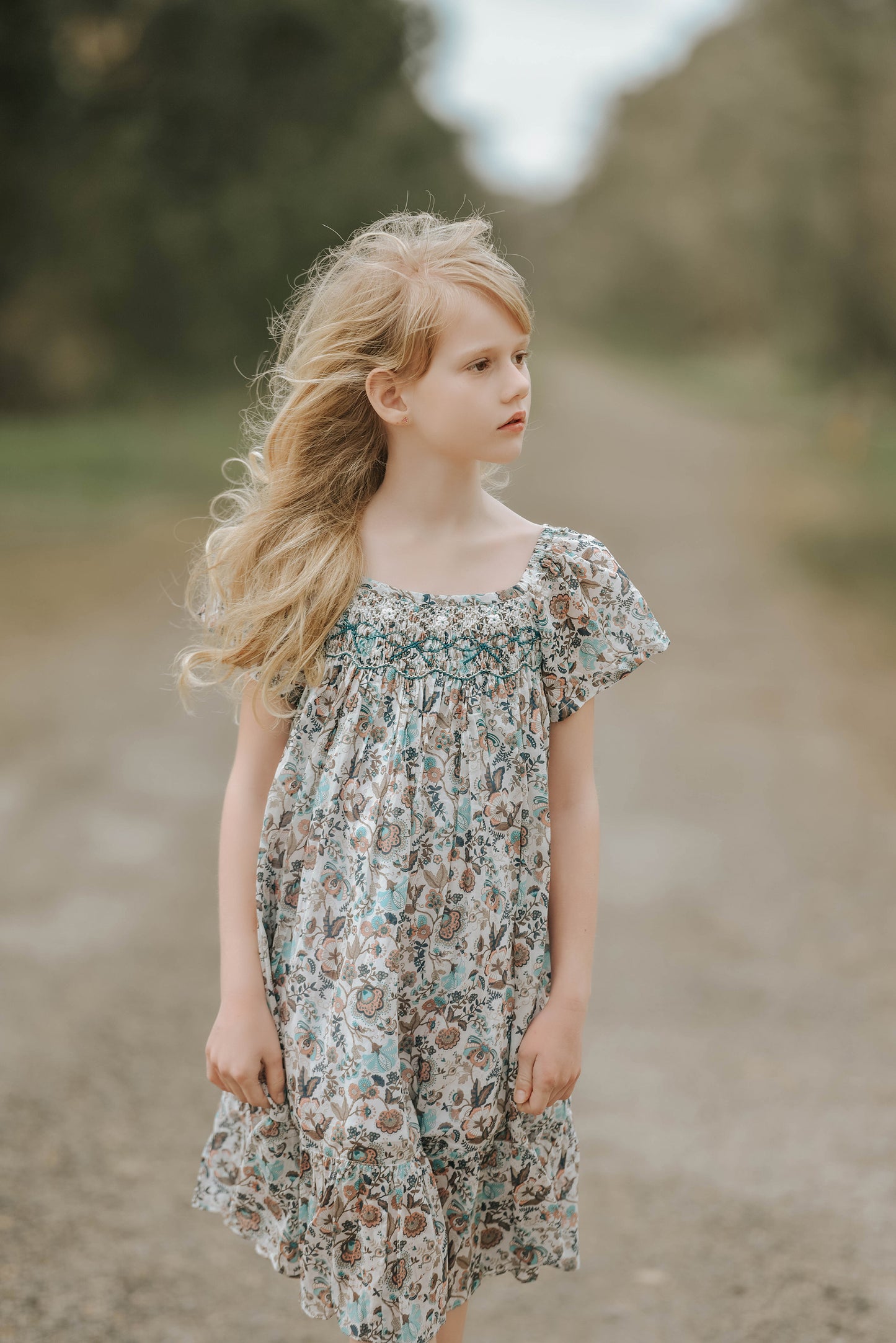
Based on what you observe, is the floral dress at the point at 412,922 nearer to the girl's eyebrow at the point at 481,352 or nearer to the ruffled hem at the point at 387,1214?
the ruffled hem at the point at 387,1214

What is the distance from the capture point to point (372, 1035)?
162 cm

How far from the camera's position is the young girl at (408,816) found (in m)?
1.65

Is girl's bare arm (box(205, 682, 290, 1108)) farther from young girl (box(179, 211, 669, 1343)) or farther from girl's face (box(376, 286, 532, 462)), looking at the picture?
girl's face (box(376, 286, 532, 462))

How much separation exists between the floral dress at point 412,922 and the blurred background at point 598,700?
36.1 inches

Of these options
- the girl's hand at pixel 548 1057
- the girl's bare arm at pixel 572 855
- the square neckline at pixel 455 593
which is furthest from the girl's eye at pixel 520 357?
the girl's hand at pixel 548 1057

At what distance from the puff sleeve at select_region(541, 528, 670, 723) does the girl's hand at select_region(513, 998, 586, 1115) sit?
405mm

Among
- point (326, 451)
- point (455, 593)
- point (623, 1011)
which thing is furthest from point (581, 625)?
point (623, 1011)

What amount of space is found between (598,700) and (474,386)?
5.34 m

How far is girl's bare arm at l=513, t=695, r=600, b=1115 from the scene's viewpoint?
5.63 ft

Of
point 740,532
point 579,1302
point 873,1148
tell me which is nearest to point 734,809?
point 873,1148

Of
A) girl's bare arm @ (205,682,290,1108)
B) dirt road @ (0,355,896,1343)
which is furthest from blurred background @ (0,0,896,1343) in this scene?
girl's bare arm @ (205,682,290,1108)

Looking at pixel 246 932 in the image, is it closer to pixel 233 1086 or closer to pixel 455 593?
pixel 233 1086

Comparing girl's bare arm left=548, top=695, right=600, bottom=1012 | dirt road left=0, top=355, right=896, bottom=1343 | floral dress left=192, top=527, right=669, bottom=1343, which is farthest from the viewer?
dirt road left=0, top=355, right=896, bottom=1343

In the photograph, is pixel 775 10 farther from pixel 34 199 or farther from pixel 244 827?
pixel 244 827
